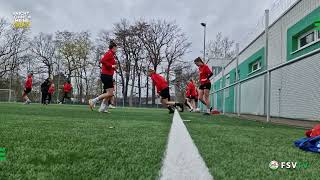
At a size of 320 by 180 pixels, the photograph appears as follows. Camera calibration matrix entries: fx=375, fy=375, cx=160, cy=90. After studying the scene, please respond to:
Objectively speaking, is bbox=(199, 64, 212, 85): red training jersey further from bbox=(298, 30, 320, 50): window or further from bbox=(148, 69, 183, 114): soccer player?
bbox=(298, 30, 320, 50): window

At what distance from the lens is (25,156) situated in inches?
105

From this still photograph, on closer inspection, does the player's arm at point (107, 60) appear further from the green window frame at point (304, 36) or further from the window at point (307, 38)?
the window at point (307, 38)

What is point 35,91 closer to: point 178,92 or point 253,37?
point 178,92

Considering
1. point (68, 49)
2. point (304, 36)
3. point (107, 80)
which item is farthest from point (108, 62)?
point (68, 49)

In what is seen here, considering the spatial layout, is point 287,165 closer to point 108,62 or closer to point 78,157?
point 78,157

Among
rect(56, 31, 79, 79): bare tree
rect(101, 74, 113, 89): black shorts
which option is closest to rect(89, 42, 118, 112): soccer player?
rect(101, 74, 113, 89): black shorts

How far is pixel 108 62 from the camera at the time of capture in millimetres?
10727

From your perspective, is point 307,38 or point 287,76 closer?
point 287,76

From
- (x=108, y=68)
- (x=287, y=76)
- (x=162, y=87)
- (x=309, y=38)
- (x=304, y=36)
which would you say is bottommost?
(x=162, y=87)

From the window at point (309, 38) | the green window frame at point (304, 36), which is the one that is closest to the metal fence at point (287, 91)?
the green window frame at point (304, 36)

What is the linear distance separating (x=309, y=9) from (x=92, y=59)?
4237cm

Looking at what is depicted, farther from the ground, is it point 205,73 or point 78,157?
point 205,73

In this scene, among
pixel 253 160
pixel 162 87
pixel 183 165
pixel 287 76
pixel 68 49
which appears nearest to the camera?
pixel 183 165

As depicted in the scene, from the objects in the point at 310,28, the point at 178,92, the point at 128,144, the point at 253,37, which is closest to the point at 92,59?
the point at 178,92
